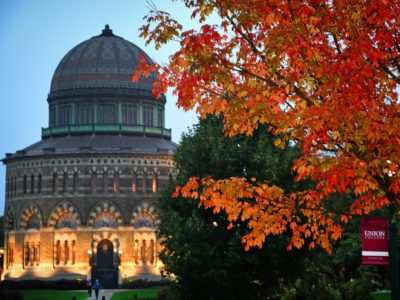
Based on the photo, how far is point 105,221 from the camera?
73.9 metres

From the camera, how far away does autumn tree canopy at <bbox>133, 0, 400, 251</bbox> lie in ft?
46.2

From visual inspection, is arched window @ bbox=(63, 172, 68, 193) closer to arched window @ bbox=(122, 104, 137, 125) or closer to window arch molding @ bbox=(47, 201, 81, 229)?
window arch molding @ bbox=(47, 201, 81, 229)

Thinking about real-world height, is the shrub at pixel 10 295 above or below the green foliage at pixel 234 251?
below

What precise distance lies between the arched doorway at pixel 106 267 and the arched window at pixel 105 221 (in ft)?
5.34

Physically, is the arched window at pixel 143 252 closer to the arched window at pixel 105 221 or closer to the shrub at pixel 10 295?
the arched window at pixel 105 221

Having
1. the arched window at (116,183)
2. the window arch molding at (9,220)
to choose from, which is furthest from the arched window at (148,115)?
the window arch molding at (9,220)

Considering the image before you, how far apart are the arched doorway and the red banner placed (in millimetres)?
57446

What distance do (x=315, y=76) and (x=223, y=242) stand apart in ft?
59.7

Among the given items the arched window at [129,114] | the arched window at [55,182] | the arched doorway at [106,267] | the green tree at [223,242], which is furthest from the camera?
the arched window at [129,114]

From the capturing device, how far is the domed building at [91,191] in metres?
73.3

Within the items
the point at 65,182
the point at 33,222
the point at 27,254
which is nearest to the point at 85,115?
the point at 65,182

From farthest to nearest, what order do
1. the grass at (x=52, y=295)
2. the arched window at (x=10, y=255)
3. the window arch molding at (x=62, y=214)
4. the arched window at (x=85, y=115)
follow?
the arched window at (x=85, y=115) < the arched window at (x=10, y=255) < the window arch molding at (x=62, y=214) < the grass at (x=52, y=295)

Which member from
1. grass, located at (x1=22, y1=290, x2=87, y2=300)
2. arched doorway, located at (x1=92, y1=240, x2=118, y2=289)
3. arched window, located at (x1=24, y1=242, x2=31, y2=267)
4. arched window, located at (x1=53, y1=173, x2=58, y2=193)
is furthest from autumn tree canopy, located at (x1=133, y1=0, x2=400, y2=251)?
arched window, located at (x1=24, y1=242, x2=31, y2=267)

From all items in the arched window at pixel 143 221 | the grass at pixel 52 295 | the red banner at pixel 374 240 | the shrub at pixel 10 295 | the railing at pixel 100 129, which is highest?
the railing at pixel 100 129
